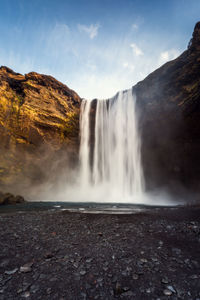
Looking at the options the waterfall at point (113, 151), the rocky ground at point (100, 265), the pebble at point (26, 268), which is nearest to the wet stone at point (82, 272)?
the rocky ground at point (100, 265)

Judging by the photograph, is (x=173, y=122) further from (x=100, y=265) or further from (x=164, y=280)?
(x=100, y=265)

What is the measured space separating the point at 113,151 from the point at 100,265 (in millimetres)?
26693

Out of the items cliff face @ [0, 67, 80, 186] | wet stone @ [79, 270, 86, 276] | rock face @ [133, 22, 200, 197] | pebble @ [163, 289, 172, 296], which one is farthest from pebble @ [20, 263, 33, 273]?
cliff face @ [0, 67, 80, 186]

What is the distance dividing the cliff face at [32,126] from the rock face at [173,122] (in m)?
16.7

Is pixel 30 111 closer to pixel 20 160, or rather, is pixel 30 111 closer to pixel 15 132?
pixel 15 132

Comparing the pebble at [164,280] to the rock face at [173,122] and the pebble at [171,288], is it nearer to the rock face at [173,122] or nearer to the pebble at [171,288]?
the pebble at [171,288]

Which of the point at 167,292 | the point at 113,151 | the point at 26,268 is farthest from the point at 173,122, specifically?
the point at 26,268

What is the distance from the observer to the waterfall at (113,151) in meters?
27.1

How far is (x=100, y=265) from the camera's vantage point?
2.86m

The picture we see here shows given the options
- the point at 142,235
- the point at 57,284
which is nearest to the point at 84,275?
the point at 57,284

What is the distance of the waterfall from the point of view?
88.9 feet

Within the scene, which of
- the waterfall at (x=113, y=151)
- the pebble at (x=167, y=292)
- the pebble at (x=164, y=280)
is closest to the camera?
the pebble at (x=167, y=292)

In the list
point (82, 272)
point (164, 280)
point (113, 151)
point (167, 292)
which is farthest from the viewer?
point (113, 151)

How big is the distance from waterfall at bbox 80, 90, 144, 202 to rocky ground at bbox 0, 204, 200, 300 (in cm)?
2069
